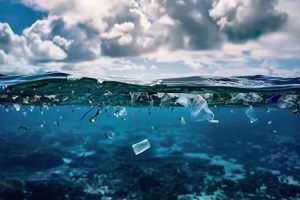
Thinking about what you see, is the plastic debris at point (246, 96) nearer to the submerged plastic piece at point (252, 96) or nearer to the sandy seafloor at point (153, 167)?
the submerged plastic piece at point (252, 96)

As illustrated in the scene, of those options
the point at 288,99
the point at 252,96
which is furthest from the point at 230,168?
the point at 252,96

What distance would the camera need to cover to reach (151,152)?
36188 mm

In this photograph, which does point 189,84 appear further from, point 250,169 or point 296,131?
point 296,131

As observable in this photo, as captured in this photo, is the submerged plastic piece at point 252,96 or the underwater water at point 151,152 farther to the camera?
the submerged plastic piece at point 252,96

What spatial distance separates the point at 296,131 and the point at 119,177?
1630 inches

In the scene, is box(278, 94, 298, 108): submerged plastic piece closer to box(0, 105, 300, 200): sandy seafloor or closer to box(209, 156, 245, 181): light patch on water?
box(0, 105, 300, 200): sandy seafloor

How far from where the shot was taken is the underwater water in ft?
39.0

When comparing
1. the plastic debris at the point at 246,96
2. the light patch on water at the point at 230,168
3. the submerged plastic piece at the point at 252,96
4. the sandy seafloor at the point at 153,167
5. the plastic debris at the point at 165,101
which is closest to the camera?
the submerged plastic piece at the point at 252,96

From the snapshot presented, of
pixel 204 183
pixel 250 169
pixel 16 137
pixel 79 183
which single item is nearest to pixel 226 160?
pixel 250 169

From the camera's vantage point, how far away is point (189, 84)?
11.0 metres

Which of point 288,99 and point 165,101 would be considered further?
point 165,101

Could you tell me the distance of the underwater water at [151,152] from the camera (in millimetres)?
11875

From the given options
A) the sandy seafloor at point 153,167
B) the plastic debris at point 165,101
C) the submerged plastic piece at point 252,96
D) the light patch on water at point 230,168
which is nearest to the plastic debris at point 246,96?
the submerged plastic piece at point 252,96

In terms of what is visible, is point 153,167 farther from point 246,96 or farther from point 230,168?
point 246,96
